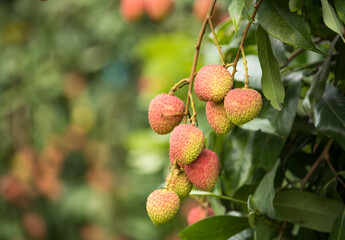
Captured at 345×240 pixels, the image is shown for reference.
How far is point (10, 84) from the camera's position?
3.16 m

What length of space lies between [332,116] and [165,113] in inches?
10.5

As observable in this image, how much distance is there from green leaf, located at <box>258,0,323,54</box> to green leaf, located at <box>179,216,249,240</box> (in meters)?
0.31

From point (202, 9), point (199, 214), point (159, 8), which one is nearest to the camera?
point (199, 214)

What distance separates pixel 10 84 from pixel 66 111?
0.37 m

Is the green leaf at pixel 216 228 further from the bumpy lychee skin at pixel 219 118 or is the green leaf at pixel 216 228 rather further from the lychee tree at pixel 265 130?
the bumpy lychee skin at pixel 219 118

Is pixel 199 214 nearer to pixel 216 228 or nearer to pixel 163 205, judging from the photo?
pixel 216 228

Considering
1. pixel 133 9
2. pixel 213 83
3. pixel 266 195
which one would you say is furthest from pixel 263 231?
pixel 133 9

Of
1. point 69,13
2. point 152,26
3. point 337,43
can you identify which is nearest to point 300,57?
point 337,43

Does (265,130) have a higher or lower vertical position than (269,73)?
lower

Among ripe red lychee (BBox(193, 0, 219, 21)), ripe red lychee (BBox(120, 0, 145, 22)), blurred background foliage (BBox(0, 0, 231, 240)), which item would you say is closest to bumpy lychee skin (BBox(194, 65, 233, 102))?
ripe red lychee (BBox(193, 0, 219, 21))

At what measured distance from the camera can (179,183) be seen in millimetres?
709

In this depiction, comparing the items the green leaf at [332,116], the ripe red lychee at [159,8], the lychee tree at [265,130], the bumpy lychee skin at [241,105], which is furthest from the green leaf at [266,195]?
the ripe red lychee at [159,8]

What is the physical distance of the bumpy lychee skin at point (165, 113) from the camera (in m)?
0.71

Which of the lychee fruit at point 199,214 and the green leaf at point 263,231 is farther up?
the green leaf at point 263,231
